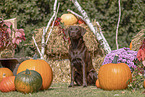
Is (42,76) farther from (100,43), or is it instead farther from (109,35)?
(109,35)

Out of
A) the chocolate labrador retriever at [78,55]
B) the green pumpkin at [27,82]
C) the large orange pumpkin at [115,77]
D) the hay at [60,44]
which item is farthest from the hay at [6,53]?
the large orange pumpkin at [115,77]

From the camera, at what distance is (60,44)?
6227 mm

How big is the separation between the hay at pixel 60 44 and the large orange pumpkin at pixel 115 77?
2382 millimetres

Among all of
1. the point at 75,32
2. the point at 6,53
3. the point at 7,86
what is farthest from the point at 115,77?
the point at 6,53

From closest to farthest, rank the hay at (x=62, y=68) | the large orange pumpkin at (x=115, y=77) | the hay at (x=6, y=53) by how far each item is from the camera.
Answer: the large orange pumpkin at (x=115, y=77) < the hay at (x=6, y=53) < the hay at (x=62, y=68)

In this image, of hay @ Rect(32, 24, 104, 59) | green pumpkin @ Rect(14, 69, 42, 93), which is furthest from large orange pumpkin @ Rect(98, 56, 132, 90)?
hay @ Rect(32, 24, 104, 59)

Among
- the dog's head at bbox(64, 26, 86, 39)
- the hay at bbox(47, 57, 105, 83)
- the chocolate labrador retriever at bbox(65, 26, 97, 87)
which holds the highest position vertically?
the dog's head at bbox(64, 26, 86, 39)

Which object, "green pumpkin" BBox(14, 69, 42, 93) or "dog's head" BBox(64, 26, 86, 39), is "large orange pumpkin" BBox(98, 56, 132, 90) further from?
"green pumpkin" BBox(14, 69, 42, 93)

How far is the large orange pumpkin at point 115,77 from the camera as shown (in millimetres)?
3713

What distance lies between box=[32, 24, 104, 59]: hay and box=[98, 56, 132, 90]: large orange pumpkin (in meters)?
2.38

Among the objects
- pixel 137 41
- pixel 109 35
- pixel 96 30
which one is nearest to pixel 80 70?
pixel 137 41

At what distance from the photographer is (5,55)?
5.44m

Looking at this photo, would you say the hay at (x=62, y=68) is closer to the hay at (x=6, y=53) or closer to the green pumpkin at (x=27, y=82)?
the hay at (x=6, y=53)

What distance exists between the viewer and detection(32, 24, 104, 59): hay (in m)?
6.18
